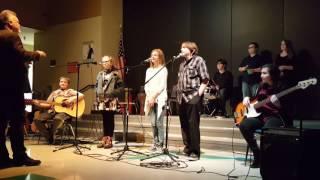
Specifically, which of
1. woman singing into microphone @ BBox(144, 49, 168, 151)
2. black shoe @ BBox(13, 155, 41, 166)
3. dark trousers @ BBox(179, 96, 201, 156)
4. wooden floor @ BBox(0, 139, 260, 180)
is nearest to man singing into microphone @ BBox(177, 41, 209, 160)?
dark trousers @ BBox(179, 96, 201, 156)

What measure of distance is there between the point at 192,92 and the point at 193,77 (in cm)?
23

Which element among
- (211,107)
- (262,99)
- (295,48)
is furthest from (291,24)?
(262,99)

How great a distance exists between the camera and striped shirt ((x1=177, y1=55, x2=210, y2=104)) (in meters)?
A: 5.28

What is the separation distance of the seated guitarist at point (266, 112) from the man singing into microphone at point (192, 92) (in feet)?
2.36

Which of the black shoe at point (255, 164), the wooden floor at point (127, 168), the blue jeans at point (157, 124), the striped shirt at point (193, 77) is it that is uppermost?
the striped shirt at point (193, 77)

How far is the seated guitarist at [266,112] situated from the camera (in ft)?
15.1

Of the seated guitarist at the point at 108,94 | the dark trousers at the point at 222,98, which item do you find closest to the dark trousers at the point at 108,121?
the seated guitarist at the point at 108,94

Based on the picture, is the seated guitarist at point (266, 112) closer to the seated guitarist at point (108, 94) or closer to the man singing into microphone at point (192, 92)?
the man singing into microphone at point (192, 92)

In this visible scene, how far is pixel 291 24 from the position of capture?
7684mm

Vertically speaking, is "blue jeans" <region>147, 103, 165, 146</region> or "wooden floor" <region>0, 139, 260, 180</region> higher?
"blue jeans" <region>147, 103, 165, 146</region>

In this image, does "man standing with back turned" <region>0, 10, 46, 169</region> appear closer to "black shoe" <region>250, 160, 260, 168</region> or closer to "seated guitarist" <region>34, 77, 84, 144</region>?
"seated guitarist" <region>34, 77, 84, 144</region>

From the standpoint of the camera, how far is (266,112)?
4.75 m

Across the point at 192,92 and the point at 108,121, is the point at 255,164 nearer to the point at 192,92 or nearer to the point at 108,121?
the point at 192,92

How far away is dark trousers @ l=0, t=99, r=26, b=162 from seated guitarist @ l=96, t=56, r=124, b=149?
1.88 metres
